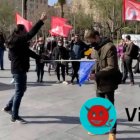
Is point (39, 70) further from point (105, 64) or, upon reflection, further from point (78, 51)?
point (105, 64)

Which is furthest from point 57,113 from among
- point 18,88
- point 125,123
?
point 125,123

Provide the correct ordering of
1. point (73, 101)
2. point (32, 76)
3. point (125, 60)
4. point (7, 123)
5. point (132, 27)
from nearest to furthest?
point (7, 123)
point (73, 101)
point (125, 60)
point (32, 76)
point (132, 27)

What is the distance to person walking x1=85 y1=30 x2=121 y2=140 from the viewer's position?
5.85m

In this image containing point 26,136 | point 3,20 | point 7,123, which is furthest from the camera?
point 3,20

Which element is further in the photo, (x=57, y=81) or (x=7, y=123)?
(x=57, y=81)

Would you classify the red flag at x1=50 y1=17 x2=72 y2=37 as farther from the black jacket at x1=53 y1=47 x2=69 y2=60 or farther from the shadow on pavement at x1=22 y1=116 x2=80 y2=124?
the shadow on pavement at x1=22 y1=116 x2=80 y2=124

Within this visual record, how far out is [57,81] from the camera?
1343 cm

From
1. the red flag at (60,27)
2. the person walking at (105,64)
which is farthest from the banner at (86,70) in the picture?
the red flag at (60,27)

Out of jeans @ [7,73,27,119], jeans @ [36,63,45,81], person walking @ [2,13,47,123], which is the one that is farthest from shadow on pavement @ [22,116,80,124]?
jeans @ [36,63,45,81]

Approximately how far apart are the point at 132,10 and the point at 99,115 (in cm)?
767

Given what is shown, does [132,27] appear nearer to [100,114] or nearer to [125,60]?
[125,60]

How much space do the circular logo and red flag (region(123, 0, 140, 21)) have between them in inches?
293

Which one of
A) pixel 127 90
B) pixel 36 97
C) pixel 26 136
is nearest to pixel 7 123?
pixel 26 136

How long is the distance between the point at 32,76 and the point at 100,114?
9.32 m
